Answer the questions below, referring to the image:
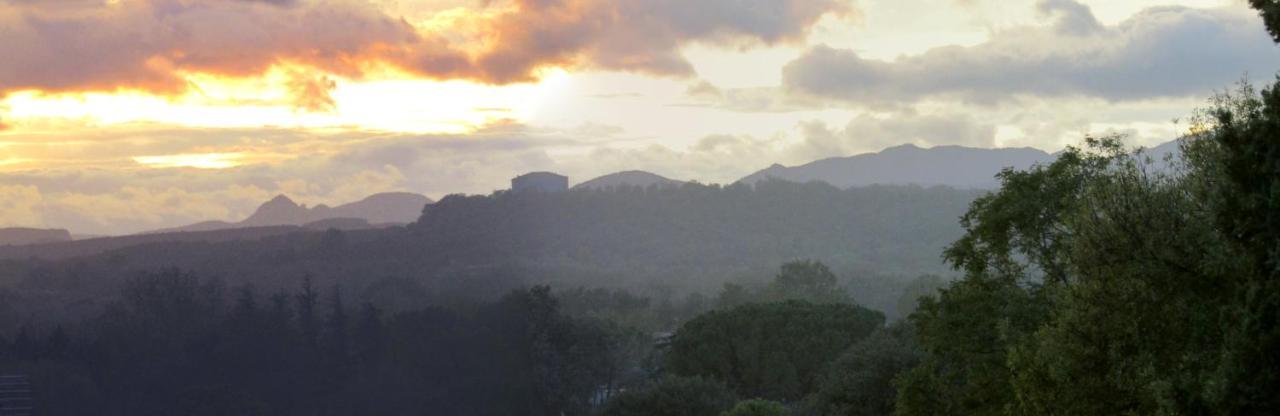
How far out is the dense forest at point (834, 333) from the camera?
19.8 metres

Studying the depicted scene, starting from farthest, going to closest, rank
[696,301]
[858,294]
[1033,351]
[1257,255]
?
[858,294], [696,301], [1033,351], [1257,255]

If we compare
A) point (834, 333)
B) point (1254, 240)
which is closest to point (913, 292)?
point (834, 333)

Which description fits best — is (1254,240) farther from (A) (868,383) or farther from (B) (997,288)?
(A) (868,383)

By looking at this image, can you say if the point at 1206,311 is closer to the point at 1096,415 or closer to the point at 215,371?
the point at 1096,415

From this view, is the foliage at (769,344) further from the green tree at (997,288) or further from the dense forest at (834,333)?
the green tree at (997,288)

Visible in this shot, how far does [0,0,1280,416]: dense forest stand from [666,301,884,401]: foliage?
14 centimetres

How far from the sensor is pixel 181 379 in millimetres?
134625

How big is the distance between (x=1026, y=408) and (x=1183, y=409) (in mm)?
7214

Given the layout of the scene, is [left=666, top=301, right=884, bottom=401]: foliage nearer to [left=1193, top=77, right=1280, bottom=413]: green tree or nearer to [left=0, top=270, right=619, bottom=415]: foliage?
[left=0, top=270, right=619, bottom=415]: foliage

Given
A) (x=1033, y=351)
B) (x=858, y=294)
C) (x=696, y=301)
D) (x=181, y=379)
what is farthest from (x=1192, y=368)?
(x=858, y=294)

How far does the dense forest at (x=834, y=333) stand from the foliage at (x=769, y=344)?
5.3 inches

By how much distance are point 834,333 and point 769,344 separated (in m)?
4.40

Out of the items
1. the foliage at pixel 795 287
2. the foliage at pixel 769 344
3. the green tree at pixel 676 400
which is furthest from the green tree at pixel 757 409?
the foliage at pixel 795 287

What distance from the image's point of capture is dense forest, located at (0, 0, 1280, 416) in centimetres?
1975
